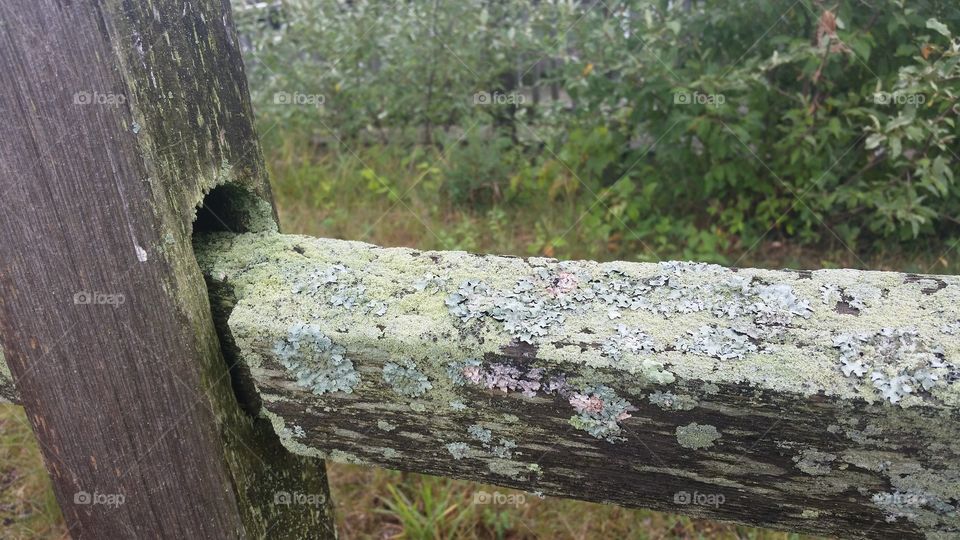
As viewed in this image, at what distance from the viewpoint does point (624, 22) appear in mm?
3900

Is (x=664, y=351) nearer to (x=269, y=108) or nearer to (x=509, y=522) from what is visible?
(x=509, y=522)

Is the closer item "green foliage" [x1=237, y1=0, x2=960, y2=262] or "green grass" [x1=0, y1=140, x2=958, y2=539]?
"green grass" [x1=0, y1=140, x2=958, y2=539]

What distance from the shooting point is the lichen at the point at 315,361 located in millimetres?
1087

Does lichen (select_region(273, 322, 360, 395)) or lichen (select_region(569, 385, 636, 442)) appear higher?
lichen (select_region(273, 322, 360, 395))

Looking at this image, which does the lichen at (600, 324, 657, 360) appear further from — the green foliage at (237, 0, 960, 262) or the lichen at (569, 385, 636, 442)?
the green foliage at (237, 0, 960, 262)

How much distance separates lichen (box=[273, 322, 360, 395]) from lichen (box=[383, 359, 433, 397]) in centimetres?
6

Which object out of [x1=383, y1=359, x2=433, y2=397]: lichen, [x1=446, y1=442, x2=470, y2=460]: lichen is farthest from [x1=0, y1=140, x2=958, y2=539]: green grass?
[x1=383, y1=359, x2=433, y2=397]: lichen

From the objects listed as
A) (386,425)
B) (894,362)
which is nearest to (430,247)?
(386,425)

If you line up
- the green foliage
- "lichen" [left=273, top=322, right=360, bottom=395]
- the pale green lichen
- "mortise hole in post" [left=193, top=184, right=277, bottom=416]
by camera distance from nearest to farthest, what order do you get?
the pale green lichen
"lichen" [left=273, top=322, right=360, bottom=395]
"mortise hole in post" [left=193, top=184, right=277, bottom=416]
the green foliage

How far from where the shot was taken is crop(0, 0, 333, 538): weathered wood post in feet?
3.41

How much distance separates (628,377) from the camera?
37.9 inches

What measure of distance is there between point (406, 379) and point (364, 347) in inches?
3.4

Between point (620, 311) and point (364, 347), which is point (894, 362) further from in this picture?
point (364, 347)

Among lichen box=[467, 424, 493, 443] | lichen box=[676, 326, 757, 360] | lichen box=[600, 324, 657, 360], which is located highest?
lichen box=[600, 324, 657, 360]
